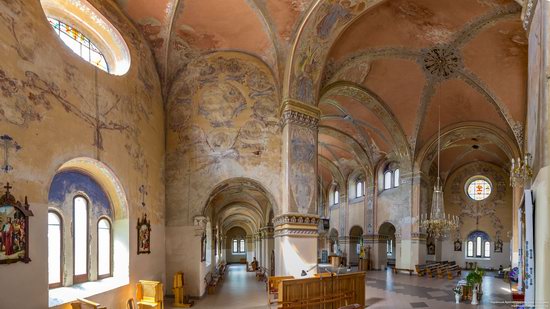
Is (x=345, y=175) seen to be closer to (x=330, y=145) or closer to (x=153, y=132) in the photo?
(x=330, y=145)

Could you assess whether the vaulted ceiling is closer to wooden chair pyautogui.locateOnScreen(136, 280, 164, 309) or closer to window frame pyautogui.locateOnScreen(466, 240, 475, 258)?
wooden chair pyautogui.locateOnScreen(136, 280, 164, 309)

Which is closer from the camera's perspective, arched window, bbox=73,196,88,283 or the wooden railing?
arched window, bbox=73,196,88,283

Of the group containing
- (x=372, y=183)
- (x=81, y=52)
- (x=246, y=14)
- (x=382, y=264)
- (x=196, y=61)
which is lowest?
(x=382, y=264)

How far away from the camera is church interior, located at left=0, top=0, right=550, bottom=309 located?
7395 mm

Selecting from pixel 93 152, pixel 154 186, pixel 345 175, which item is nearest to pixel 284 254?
pixel 154 186

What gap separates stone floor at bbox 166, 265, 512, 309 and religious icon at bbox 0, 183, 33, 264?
637cm

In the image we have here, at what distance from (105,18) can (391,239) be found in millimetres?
30933

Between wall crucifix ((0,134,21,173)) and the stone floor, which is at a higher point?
wall crucifix ((0,134,21,173))

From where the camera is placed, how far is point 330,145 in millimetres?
28250

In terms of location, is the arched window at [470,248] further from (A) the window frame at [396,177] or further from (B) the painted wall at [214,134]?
(B) the painted wall at [214,134]

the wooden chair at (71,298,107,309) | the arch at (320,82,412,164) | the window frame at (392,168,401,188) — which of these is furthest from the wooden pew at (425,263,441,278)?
the wooden chair at (71,298,107,309)

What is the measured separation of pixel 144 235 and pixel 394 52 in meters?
12.7

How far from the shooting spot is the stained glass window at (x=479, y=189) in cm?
3117

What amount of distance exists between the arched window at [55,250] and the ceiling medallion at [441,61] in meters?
15.4
